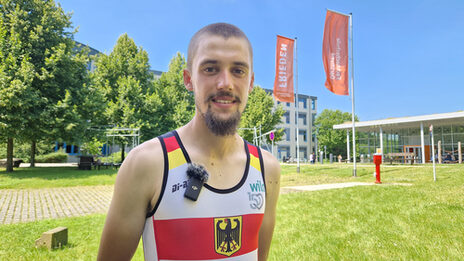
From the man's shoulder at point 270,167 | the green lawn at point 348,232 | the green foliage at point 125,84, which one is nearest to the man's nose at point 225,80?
the man's shoulder at point 270,167

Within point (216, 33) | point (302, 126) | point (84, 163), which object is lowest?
point (84, 163)

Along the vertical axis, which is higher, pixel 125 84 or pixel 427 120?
pixel 125 84

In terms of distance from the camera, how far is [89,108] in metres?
20.6

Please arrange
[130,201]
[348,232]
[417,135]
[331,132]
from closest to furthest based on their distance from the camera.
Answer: [130,201] → [348,232] → [417,135] → [331,132]

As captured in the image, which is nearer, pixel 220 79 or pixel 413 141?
pixel 220 79

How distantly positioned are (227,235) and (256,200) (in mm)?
256

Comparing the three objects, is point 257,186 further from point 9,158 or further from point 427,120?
point 427,120

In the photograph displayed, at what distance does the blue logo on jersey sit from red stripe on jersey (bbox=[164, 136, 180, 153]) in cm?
48

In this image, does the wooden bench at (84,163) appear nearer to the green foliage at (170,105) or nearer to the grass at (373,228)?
the green foliage at (170,105)

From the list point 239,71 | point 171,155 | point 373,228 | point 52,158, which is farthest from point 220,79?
point 52,158

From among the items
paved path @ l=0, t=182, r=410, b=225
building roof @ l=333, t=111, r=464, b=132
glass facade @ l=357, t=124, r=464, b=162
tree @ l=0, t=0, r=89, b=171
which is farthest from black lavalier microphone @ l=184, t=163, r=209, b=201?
glass facade @ l=357, t=124, r=464, b=162

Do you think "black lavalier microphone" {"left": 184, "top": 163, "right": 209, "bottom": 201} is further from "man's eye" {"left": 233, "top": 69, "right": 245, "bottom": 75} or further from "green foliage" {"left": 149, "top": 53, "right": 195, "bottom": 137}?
"green foliage" {"left": 149, "top": 53, "right": 195, "bottom": 137}

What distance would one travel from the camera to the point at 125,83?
27125mm

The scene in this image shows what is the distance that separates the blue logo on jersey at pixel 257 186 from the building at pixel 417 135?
29.3 m
